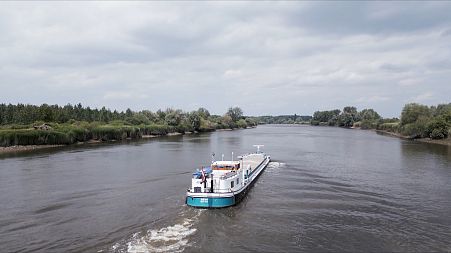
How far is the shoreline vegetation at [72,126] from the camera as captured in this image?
72.9m

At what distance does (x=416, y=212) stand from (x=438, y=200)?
513 cm

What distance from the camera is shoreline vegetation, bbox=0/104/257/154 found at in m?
72.9

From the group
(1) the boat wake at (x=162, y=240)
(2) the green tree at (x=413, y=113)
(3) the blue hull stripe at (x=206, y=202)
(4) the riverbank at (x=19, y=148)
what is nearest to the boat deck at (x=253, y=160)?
(3) the blue hull stripe at (x=206, y=202)

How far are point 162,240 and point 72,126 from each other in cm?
7979

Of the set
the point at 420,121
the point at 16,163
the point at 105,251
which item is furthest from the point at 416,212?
the point at 420,121

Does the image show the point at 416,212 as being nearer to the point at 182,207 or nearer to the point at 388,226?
the point at 388,226

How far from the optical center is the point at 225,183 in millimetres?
28562

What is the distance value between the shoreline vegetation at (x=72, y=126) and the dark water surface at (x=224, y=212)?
97.5 feet

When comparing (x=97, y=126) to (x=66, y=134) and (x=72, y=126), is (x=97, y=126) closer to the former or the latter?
(x=72, y=126)

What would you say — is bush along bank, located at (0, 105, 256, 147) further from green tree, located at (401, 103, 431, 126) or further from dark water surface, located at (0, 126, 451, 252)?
green tree, located at (401, 103, 431, 126)

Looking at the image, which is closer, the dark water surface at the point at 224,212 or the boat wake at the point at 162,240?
the boat wake at the point at 162,240

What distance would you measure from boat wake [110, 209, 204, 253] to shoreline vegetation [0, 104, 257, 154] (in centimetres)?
5677

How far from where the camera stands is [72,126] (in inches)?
3610

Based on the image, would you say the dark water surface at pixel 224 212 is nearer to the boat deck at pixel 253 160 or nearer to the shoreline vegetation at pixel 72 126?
the boat deck at pixel 253 160
